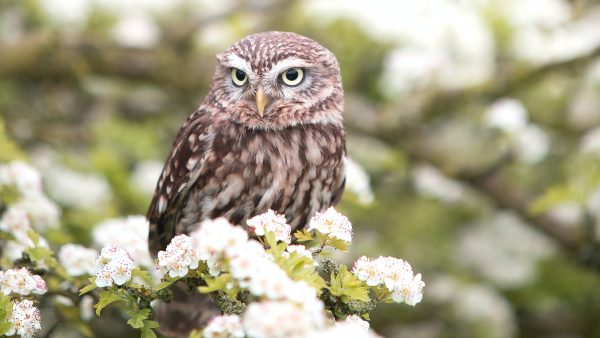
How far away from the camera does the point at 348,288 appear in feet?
6.29

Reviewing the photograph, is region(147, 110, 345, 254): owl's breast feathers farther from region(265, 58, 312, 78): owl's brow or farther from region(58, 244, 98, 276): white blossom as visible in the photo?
region(58, 244, 98, 276): white blossom

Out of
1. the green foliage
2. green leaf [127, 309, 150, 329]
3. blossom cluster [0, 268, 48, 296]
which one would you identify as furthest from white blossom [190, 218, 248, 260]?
the green foliage

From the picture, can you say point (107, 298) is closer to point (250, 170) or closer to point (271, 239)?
point (271, 239)

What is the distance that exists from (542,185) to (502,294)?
70 centimetres

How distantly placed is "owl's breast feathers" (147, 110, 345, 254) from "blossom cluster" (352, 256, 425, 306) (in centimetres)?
97

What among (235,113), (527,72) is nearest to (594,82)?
(527,72)

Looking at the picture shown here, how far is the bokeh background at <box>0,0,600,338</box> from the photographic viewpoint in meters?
4.39

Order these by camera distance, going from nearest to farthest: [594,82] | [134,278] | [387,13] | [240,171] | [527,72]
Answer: [134,278], [240,171], [594,82], [527,72], [387,13]

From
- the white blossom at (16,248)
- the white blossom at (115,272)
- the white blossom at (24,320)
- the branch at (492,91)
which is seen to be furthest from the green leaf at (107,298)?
the branch at (492,91)

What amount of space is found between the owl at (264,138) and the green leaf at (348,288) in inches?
38.1

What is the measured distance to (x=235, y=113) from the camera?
2918 mm

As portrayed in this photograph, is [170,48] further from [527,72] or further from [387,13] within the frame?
[527,72]

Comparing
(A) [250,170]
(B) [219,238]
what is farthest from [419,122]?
(B) [219,238]

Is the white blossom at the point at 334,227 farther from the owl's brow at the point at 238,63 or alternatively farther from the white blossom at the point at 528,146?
the white blossom at the point at 528,146
